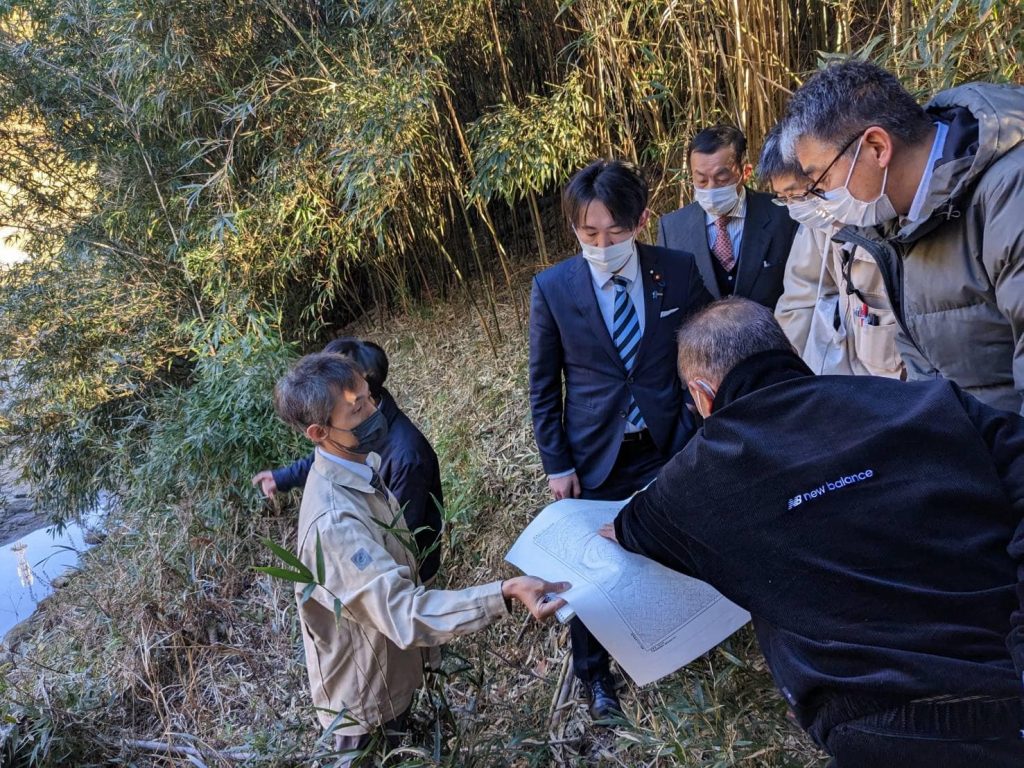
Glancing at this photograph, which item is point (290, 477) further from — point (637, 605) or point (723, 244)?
point (723, 244)

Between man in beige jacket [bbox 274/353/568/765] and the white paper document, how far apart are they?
7 cm

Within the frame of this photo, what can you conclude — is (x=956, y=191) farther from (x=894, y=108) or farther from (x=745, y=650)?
(x=745, y=650)

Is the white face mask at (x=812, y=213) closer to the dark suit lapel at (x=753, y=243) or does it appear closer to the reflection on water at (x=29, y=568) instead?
the dark suit lapel at (x=753, y=243)

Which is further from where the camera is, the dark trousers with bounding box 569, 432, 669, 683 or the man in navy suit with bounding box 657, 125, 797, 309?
the man in navy suit with bounding box 657, 125, 797, 309

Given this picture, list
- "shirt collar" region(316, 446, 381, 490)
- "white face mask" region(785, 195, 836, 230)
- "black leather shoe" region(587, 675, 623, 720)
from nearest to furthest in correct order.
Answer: "white face mask" region(785, 195, 836, 230) → "shirt collar" region(316, 446, 381, 490) → "black leather shoe" region(587, 675, 623, 720)

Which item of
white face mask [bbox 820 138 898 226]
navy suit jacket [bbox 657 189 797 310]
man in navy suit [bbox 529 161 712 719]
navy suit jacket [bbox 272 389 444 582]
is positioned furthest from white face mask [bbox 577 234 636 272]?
navy suit jacket [bbox 272 389 444 582]

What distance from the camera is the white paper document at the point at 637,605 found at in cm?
135

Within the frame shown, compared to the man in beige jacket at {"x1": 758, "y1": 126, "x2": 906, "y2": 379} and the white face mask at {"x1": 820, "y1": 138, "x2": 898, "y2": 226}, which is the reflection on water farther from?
the white face mask at {"x1": 820, "y1": 138, "x2": 898, "y2": 226}

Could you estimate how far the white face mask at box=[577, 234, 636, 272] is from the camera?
1.88 m

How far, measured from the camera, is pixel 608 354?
1920 millimetres

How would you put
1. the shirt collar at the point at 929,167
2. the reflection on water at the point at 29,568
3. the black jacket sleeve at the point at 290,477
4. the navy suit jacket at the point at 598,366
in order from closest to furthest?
the shirt collar at the point at 929,167 → the navy suit jacket at the point at 598,366 → the black jacket sleeve at the point at 290,477 → the reflection on water at the point at 29,568

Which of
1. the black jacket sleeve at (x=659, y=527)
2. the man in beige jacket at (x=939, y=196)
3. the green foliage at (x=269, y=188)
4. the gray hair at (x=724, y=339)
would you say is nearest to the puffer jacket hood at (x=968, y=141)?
the man in beige jacket at (x=939, y=196)

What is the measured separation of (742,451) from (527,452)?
2354 mm

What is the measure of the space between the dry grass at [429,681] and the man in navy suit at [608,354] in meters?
0.27
